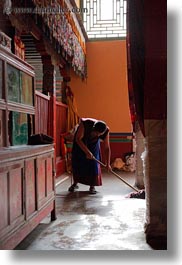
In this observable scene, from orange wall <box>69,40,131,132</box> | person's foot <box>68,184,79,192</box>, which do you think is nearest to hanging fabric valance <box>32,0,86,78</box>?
orange wall <box>69,40,131,132</box>

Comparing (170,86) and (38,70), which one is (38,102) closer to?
(38,70)

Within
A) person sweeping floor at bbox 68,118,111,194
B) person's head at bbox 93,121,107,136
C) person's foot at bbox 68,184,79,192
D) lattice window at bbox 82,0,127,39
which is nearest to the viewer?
lattice window at bbox 82,0,127,39

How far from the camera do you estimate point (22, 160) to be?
5.54 ft

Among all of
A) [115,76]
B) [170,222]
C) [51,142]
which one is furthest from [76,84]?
[170,222]

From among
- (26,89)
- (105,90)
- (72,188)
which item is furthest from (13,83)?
(72,188)

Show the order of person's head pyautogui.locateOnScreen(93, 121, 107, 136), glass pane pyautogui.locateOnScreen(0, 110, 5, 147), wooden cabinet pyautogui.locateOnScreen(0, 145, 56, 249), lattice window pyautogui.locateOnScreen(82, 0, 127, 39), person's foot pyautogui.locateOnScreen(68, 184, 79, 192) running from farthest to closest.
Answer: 1. person's foot pyautogui.locateOnScreen(68, 184, 79, 192)
2. person's head pyautogui.locateOnScreen(93, 121, 107, 136)
3. lattice window pyautogui.locateOnScreen(82, 0, 127, 39)
4. glass pane pyautogui.locateOnScreen(0, 110, 5, 147)
5. wooden cabinet pyautogui.locateOnScreen(0, 145, 56, 249)

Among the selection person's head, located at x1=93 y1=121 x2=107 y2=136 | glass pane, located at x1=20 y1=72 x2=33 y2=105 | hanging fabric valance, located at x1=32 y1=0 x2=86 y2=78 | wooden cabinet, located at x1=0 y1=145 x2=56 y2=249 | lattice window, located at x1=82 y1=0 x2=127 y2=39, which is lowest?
wooden cabinet, located at x1=0 y1=145 x2=56 y2=249

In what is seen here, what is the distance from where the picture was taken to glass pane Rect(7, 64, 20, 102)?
1.93 m

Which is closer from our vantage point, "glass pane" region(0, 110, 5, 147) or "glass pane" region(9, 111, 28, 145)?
"glass pane" region(0, 110, 5, 147)

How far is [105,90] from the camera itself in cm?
331

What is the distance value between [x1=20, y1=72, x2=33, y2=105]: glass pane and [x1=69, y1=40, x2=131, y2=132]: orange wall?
90 cm

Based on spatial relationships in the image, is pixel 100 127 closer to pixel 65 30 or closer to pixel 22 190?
pixel 65 30

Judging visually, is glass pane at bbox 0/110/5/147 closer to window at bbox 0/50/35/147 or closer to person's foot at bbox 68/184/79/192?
window at bbox 0/50/35/147

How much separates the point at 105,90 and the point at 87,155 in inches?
28.3
